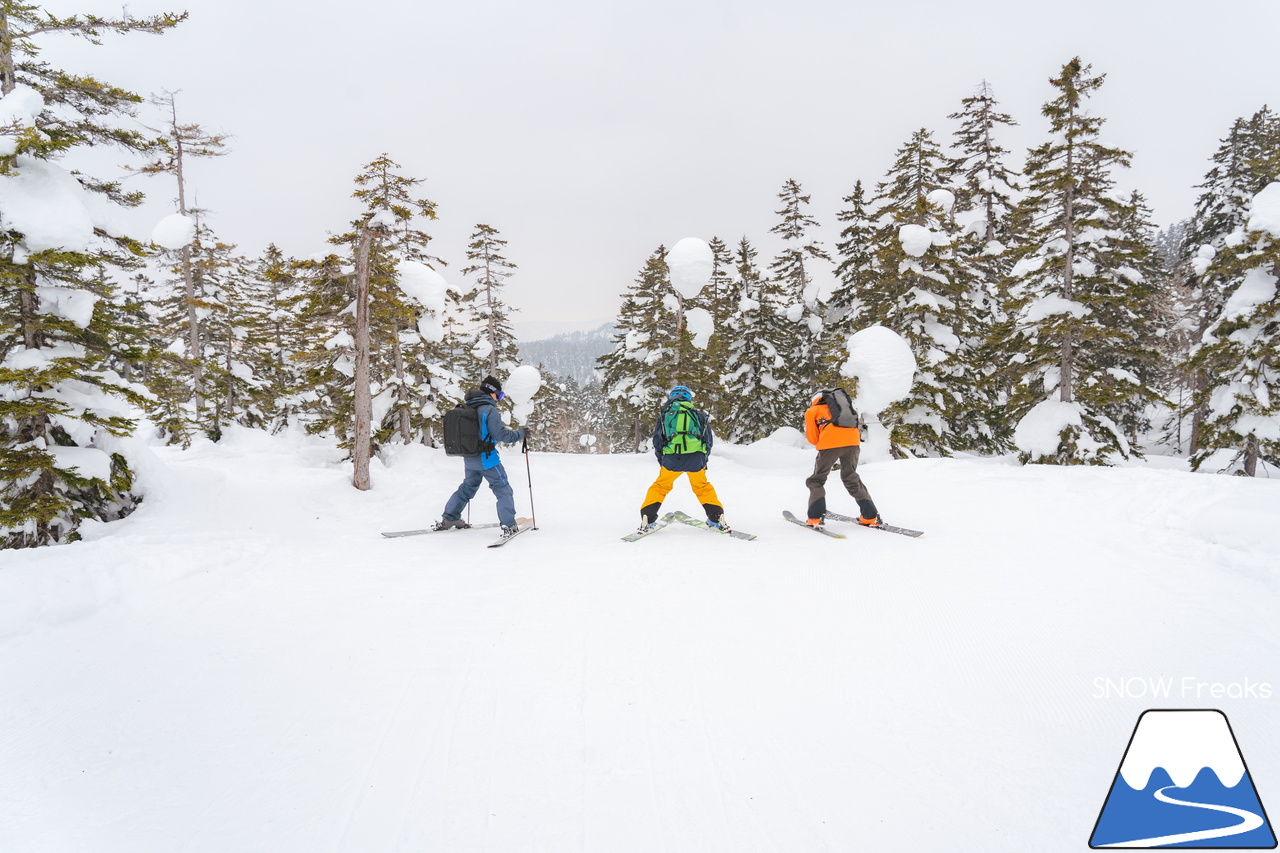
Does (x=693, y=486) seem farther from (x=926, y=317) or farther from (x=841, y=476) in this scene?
(x=926, y=317)

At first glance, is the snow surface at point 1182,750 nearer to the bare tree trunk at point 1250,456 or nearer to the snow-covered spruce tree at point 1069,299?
the snow-covered spruce tree at point 1069,299

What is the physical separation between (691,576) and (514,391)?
1993 centimetres

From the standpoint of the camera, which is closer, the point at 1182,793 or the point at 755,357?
the point at 1182,793

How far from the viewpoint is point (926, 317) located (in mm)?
16156

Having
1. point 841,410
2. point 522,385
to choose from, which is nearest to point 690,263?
point 522,385

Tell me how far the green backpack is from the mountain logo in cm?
506

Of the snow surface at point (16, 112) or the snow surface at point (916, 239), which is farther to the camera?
the snow surface at point (916, 239)

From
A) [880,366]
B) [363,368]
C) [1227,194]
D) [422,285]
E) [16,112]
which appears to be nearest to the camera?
[16,112]

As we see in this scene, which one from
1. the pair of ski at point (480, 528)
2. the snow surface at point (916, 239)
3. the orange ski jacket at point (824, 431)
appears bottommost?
the pair of ski at point (480, 528)

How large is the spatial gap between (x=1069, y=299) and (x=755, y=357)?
12.8 m

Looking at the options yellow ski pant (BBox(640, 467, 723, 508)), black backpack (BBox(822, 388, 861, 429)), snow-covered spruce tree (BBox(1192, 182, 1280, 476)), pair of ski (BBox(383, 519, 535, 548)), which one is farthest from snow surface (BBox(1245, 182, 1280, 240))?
pair of ski (BBox(383, 519, 535, 548))

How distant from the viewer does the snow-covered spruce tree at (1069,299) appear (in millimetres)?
12883

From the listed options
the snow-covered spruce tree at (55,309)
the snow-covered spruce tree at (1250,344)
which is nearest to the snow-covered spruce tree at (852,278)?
the snow-covered spruce tree at (1250,344)

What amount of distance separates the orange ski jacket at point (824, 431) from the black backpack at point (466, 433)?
4.77 metres
